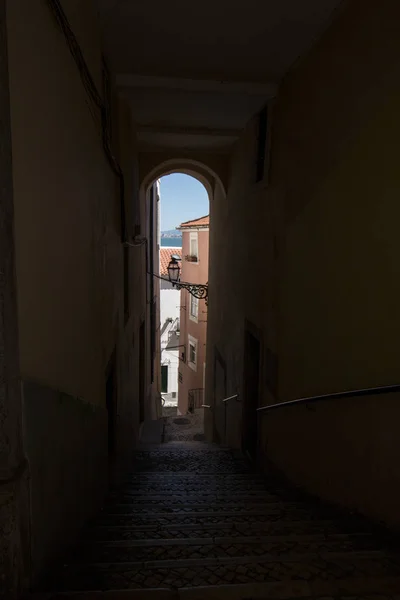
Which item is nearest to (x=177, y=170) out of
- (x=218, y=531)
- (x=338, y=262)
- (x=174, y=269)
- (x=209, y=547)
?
(x=174, y=269)

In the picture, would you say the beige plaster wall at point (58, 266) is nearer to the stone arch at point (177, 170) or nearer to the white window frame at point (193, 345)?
the stone arch at point (177, 170)

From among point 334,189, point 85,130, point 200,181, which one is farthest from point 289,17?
point 200,181

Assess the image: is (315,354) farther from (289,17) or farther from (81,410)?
(289,17)

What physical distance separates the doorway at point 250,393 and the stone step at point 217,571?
472 cm

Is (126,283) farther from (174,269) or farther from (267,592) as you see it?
(174,269)

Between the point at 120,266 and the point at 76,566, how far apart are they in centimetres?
→ 430

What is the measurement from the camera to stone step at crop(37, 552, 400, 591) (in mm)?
2146

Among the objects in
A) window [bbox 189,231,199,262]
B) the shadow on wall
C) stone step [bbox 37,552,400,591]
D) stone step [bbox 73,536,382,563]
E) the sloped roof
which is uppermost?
the sloped roof

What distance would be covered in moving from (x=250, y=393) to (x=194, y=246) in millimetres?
13562

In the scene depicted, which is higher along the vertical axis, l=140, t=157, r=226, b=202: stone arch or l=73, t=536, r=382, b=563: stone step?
l=140, t=157, r=226, b=202: stone arch

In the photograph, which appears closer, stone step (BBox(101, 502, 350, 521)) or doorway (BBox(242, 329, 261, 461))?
stone step (BBox(101, 502, 350, 521))

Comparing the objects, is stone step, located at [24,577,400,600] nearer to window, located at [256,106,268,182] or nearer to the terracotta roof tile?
window, located at [256,106,268,182]

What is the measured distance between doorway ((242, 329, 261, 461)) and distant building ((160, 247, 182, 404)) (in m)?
22.2

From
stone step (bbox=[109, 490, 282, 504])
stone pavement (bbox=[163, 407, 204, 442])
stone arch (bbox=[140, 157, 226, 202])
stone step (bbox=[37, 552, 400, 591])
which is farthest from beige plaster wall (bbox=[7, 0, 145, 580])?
stone pavement (bbox=[163, 407, 204, 442])
